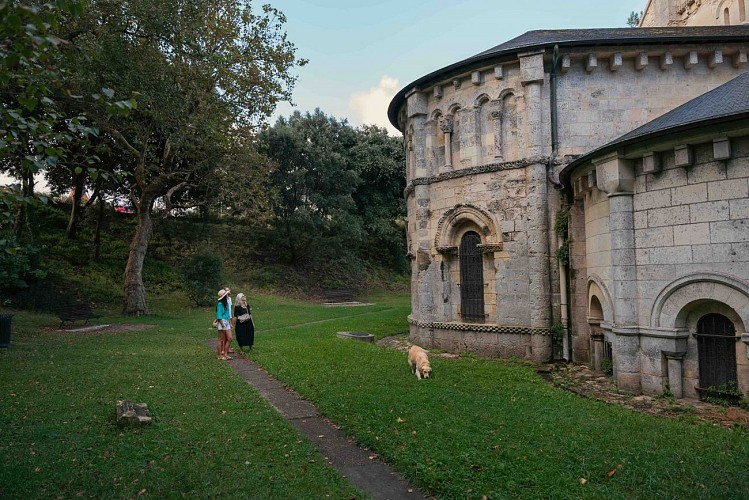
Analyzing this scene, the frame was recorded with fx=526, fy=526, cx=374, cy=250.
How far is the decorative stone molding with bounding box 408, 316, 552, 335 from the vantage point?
44.3 feet

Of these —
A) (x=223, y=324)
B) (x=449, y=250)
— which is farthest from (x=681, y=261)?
(x=223, y=324)

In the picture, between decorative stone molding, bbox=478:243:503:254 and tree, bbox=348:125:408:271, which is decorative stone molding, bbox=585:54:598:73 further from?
tree, bbox=348:125:408:271

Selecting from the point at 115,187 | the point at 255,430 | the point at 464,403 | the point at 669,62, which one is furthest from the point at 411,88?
the point at 115,187

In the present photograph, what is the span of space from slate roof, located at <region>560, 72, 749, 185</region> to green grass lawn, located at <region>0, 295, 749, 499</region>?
4.55 m

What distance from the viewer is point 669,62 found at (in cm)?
1308

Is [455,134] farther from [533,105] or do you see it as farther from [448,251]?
[448,251]

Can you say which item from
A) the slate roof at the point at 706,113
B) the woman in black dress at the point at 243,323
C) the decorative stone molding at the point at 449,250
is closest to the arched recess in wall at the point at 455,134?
the decorative stone molding at the point at 449,250

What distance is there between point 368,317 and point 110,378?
1501cm

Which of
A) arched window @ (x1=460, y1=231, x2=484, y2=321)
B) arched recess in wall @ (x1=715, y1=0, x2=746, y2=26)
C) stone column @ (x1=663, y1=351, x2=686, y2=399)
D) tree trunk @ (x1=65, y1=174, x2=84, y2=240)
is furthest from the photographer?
tree trunk @ (x1=65, y1=174, x2=84, y2=240)

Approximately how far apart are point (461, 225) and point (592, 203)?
4212 mm

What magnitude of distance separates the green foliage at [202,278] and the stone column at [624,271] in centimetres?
2211

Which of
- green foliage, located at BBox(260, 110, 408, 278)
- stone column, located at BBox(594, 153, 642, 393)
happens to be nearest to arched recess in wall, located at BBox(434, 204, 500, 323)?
stone column, located at BBox(594, 153, 642, 393)

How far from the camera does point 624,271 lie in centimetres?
972

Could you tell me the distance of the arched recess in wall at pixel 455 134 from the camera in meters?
15.4
